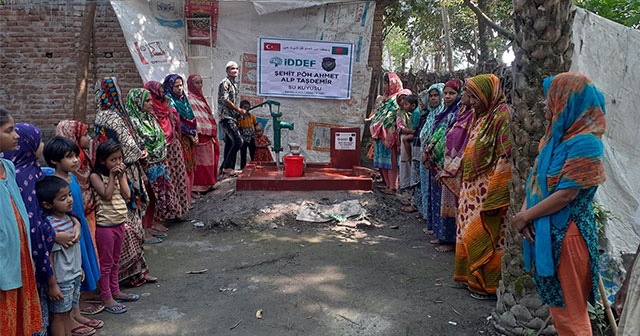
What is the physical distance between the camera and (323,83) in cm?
884

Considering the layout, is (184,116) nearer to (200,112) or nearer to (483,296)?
(200,112)

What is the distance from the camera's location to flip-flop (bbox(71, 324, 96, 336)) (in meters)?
3.18

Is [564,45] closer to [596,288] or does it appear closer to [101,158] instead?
[596,288]

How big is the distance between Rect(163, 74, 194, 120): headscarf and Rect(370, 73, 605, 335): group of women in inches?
105

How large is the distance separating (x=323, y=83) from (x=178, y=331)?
623 centimetres

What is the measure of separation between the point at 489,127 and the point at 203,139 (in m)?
4.23

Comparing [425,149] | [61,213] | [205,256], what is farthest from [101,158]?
[425,149]

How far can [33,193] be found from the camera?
2631mm

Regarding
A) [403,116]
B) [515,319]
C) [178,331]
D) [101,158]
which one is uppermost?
[403,116]

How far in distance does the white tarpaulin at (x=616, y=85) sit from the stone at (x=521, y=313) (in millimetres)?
1646

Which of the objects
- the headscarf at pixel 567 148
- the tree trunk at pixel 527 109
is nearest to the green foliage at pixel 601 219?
the tree trunk at pixel 527 109

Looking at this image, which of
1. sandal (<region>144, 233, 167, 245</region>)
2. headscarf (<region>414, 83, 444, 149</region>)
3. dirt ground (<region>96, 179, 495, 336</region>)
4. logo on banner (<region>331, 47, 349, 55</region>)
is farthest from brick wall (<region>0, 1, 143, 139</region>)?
headscarf (<region>414, 83, 444, 149</region>)

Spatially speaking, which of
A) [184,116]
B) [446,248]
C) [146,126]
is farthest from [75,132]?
[446,248]

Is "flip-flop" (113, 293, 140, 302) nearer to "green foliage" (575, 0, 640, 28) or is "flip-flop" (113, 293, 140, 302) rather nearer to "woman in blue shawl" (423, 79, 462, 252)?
"woman in blue shawl" (423, 79, 462, 252)
